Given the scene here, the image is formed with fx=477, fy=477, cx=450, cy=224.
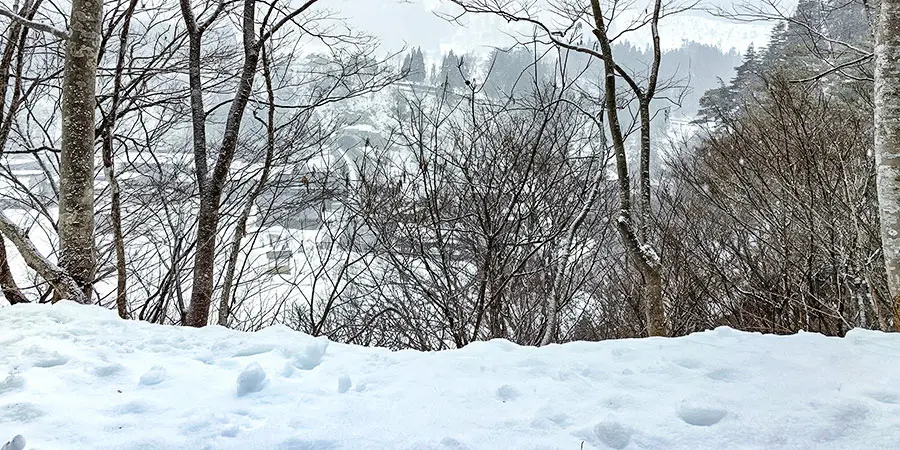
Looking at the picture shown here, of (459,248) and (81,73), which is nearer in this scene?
(81,73)

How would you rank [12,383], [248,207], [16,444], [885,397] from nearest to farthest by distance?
1. [16,444]
2. [885,397]
3. [12,383]
4. [248,207]

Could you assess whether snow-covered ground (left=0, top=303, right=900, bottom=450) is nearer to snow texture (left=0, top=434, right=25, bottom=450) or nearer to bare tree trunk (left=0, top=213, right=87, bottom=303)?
snow texture (left=0, top=434, right=25, bottom=450)

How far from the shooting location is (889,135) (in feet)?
9.41

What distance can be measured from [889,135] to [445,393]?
3.10 meters

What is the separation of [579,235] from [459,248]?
238 cm

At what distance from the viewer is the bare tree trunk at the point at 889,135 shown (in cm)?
283

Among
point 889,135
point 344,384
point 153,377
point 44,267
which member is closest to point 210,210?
point 44,267

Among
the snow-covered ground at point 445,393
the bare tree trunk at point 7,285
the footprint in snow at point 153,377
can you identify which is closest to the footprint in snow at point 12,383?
the snow-covered ground at point 445,393

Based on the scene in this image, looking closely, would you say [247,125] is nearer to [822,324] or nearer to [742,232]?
[742,232]

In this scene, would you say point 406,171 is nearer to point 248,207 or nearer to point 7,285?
point 248,207

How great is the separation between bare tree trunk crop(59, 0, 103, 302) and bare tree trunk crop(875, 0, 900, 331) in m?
5.06

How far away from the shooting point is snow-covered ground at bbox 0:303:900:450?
4.69ft

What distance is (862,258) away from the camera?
5.53 meters

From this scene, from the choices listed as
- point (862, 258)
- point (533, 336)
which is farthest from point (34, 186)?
point (862, 258)
